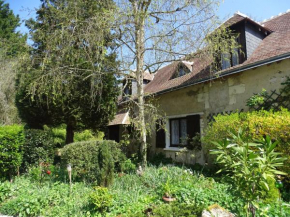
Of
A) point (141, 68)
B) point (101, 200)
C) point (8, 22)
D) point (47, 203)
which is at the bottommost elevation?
point (47, 203)

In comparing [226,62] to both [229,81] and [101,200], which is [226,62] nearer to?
[229,81]

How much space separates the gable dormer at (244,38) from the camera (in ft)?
27.5

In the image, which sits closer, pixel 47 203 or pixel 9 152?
pixel 47 203

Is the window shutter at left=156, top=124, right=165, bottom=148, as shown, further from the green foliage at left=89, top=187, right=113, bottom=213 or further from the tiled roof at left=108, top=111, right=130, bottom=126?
the green foliage at left=89, top=187, right=113, bottom=213

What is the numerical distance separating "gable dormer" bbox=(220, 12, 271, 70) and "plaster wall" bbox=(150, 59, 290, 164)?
79 centimetres

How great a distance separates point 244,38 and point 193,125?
409 centimetres

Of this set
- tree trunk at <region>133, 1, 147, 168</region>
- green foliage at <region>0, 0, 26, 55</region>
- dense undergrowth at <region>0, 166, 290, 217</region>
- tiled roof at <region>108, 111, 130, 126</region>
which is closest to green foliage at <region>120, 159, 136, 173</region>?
tree trunk at <region>133, 1, 147, 168</region>

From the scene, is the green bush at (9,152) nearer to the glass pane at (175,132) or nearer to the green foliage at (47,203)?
the green foliage at (47,203)

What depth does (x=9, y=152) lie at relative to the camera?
726 centimetres

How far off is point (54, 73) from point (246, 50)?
7.28 meters

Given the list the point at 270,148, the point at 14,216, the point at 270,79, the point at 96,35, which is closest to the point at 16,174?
the point at 14,216

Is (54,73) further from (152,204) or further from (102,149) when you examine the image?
(152,204)

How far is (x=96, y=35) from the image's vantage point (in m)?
6.79

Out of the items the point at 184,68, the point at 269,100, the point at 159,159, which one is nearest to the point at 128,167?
the point at 159,159
